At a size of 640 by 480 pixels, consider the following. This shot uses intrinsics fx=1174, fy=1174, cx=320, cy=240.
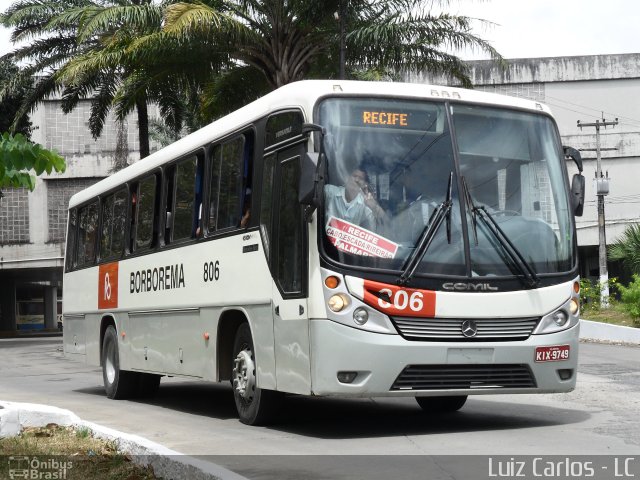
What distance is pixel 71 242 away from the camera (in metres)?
18.8

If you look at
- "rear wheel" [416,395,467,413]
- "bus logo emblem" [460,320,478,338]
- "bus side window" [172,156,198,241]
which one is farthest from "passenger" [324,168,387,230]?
"bus side window" [172,156,198,241]

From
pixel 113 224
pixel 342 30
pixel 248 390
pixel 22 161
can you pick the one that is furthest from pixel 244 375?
pixel 342 30

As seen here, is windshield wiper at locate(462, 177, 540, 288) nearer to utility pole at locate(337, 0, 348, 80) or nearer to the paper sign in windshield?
the paper sign in windshield

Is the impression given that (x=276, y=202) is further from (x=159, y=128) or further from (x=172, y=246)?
(x=159, y=128)

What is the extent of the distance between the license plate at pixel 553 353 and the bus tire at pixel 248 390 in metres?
2.52

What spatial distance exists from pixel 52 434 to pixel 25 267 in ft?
157

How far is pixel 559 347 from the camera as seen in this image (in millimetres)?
10250

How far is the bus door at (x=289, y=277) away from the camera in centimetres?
1002

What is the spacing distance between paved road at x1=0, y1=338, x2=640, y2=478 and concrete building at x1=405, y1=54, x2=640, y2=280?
37.5 m

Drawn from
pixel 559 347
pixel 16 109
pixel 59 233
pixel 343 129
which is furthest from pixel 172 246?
pixel 59 233

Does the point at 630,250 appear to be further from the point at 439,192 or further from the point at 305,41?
the point at 439,192

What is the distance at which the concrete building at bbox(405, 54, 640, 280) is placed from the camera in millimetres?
54312

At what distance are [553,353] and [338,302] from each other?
200 centimetres

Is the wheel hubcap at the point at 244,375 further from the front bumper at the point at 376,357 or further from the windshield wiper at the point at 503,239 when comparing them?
the windshield wiper at the point at 503,239
